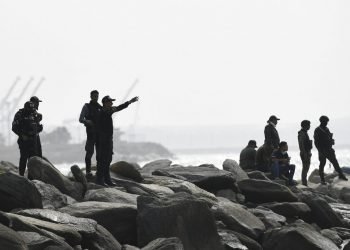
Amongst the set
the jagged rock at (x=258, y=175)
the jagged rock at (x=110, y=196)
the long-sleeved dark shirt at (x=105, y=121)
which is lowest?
the jagged rock at (x=110, y=196)

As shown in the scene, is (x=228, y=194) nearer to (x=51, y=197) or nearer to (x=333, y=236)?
(x=333, y=236)

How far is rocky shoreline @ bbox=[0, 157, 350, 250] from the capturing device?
1284 centimetres

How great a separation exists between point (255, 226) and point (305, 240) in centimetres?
169

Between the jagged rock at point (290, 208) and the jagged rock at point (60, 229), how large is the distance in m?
7.41

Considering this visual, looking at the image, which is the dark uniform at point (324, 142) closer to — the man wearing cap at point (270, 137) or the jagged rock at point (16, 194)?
the man wearing cap at point (270, 137)

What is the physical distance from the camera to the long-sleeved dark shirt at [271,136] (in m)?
22.7

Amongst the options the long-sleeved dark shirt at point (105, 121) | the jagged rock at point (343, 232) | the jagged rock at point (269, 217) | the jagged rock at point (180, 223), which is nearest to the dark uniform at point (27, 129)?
the long-sleeved dark shirt at point (105, 121)

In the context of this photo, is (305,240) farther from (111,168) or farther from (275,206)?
(111,168)

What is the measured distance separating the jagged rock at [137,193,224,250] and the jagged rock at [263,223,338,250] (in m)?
1.53

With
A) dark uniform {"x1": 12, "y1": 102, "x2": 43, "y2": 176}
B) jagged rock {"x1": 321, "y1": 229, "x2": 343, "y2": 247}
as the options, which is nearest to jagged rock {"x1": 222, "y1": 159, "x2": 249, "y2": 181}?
jagged rock {"x1": 321, "y1": 229, "x2": 343, "y2": 247}

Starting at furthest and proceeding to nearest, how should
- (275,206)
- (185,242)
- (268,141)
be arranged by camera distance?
(268,141), (275,206), (185,242)

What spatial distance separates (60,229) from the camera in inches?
502

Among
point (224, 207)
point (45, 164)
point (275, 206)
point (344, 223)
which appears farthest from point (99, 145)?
point (344, 223)

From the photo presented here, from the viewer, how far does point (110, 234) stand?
44.8 feet
